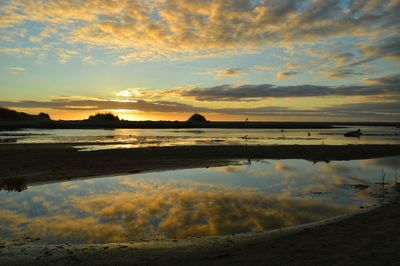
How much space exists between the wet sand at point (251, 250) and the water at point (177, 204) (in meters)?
0.79

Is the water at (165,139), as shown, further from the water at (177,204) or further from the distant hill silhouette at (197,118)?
the distant hill silhouette at (197,118)

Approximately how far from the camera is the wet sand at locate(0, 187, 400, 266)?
25.5ft

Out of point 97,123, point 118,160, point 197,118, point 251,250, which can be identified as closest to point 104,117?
point 97,123

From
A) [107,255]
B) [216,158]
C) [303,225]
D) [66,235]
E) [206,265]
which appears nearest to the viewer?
[206,265]

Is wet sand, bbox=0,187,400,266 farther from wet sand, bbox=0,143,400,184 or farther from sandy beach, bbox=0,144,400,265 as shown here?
wet sand, bbox=0,143,400,184

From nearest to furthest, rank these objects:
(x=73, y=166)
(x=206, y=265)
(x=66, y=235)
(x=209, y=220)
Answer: (x=206, y=265), (x=66, y=235), (x=209, y=220), (x=73, y=166)

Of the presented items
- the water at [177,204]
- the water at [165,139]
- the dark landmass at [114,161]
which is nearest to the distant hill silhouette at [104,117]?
the water at [165,139]

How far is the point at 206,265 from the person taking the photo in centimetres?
762

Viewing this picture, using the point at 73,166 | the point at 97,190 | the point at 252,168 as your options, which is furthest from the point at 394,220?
the point at 73,166

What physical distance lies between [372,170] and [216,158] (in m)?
12.3

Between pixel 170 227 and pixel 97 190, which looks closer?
pixel 170 227

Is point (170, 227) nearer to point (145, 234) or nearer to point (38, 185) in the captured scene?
point (145, 234)

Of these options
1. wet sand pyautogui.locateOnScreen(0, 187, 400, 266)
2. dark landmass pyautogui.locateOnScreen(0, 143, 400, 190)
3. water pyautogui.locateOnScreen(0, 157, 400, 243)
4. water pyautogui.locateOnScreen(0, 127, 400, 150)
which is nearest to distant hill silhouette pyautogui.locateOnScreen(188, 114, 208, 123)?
water pyautogui.locateOnScreen(0, 127, 400, 150)

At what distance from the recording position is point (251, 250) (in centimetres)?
854
